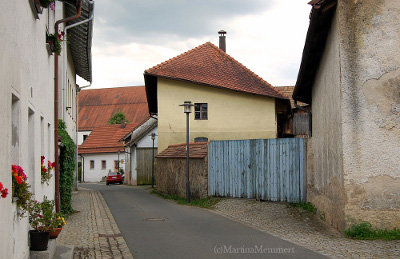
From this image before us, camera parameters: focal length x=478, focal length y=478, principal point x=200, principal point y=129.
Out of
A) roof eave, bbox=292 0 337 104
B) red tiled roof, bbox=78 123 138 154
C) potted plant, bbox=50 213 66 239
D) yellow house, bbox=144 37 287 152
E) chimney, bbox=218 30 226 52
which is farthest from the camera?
red tiled roof, bbox=78 123 138 154

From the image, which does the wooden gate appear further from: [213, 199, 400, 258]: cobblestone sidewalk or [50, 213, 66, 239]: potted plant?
[50, 213, 66, 239]: potted plant

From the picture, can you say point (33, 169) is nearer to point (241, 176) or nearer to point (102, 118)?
point (241, 176)

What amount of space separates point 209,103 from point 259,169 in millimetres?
12920

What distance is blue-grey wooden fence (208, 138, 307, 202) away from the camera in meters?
16.5

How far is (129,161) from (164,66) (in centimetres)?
1743

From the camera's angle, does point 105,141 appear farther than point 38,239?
Yes

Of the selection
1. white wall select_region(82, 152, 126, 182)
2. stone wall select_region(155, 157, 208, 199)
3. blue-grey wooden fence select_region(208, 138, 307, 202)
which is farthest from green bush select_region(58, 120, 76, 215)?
white wall select_region(82, 152, 126, 182)

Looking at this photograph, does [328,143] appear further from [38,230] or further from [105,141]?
[105,141]

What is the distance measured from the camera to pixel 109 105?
94.0 m

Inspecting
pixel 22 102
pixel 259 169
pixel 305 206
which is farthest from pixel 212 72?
pixel 22 102

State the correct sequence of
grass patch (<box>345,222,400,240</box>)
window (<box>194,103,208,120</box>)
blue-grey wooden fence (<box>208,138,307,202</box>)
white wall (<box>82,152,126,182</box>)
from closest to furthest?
grass patch (<box>345,222,400,240</box>)
blue-grey wooden fence (<box>208,138,307,202</box>)
window (<box>194,103,208,120</box>)
white wall (<box>82,152,126,182</box>)

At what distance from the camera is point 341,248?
889 centimetres

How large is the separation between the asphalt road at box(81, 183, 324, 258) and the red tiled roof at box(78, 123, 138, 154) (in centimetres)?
4404

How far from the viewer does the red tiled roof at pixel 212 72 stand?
2961cm
